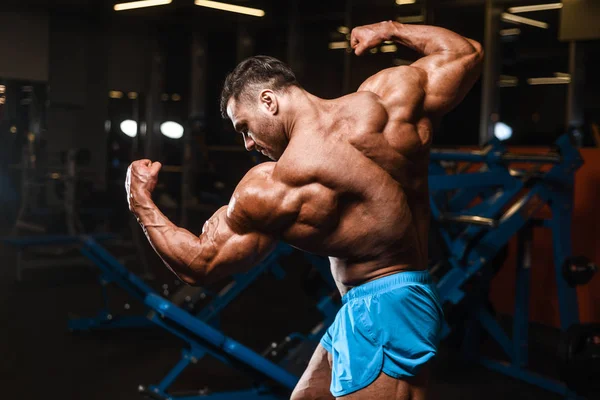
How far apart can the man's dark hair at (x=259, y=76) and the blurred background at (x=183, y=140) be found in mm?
1207

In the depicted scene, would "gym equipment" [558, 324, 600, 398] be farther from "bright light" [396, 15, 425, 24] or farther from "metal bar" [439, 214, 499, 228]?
"bright light" [396, 15, 425, 24]

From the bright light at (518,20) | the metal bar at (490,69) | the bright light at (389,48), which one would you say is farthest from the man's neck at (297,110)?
the bright light at (389,48)

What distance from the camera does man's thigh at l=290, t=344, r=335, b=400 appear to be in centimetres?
160

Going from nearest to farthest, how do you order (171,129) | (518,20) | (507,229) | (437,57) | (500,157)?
(437,57) < (507,229) < (500,157) < (518,20) < (171,129)

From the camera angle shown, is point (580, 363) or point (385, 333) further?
point (580, 363)

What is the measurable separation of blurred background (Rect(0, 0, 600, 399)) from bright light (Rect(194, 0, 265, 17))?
18 mm

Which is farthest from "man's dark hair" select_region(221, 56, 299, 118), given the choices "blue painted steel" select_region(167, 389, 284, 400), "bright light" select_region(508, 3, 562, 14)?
"bright light" select_region(508, 3, 562, 14)

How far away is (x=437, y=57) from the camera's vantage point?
5.02ft

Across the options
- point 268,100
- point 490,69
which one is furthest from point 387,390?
point 490,69

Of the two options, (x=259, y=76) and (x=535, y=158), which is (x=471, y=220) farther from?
(x=259, y=76)

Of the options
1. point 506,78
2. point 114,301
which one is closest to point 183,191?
point 114,301

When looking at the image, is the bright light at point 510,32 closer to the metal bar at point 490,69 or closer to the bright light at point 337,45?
the metal bar at point 490,69

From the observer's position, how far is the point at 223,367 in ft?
10.9

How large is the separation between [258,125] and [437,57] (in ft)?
1.57
